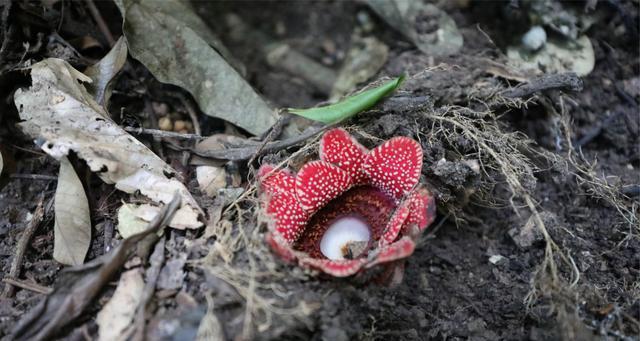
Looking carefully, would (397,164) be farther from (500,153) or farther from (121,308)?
(121,308)

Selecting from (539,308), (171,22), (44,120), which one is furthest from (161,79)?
(539,308)

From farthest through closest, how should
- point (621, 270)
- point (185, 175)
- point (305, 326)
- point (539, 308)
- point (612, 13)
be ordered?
point (612, 13) → point (185, 175) → point (621, 270) → point (539, 308) → point (305, 326)

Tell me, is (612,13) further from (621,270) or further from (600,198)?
(621,270)

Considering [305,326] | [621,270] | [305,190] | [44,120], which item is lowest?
[621,270]

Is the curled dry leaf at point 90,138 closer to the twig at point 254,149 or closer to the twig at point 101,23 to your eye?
the twig at point 254,149

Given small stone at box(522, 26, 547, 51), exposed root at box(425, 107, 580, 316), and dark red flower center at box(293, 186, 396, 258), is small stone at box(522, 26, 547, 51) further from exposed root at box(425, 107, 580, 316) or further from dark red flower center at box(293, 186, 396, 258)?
dark red flower center at box(293, 186, 396, 258)

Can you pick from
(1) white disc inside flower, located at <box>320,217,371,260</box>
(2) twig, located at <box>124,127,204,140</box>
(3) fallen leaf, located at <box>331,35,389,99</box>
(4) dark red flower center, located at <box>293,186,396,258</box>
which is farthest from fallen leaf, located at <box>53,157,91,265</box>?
(3) fallen leaf, located at <box>331,35,389,99</box>

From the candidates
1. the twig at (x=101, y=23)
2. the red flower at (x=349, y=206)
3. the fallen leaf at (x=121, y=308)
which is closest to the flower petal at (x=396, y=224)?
the red flower at (x=349, y=206)

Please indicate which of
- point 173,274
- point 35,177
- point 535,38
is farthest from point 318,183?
point 535,38
